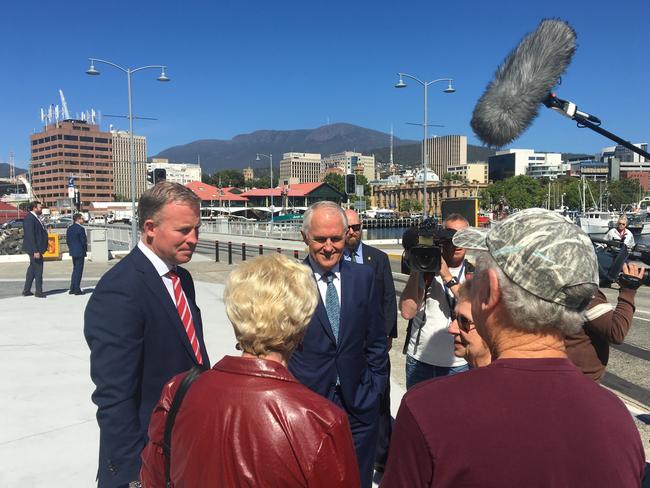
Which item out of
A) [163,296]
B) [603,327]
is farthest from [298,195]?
[163,296]

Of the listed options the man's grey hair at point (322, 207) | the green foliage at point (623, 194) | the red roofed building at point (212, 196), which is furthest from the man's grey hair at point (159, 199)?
the green foliage at point (623, 194)

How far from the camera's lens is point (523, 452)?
115 centimetres

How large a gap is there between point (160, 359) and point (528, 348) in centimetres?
Result: 174

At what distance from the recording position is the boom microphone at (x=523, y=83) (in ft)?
8.18

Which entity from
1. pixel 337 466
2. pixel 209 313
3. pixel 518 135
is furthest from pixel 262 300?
pixel 209 313

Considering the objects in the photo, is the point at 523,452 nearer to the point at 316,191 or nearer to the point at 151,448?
the point at 151,448

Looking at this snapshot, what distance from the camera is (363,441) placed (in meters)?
3.14

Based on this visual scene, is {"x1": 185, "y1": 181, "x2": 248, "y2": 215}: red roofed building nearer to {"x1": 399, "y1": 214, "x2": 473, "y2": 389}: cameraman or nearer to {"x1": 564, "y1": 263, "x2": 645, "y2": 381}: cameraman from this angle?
{"x1": 399, "y1": 214, "x2": 473, "y2": 389}: cameraman

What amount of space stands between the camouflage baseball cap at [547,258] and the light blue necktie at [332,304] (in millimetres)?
1811

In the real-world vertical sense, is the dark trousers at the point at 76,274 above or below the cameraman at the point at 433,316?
below

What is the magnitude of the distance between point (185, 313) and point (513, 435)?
1871mm

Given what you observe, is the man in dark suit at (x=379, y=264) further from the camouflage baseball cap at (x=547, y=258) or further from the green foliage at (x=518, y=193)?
the green foliage at (x=518, y=193)

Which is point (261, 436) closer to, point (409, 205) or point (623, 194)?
point (409, 205)

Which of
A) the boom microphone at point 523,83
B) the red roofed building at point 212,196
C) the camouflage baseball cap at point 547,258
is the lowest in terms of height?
the camouflage baseball cap at point 547,258
